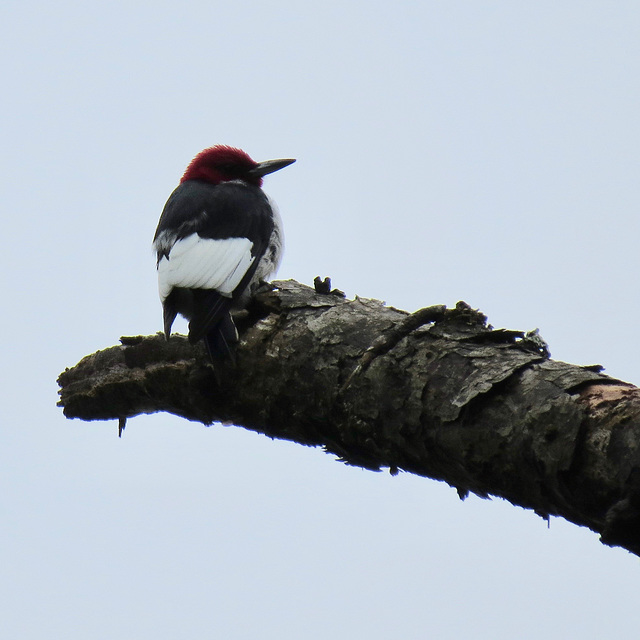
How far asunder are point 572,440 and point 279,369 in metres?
1.19

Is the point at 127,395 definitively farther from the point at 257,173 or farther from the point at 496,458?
the point at 257,173

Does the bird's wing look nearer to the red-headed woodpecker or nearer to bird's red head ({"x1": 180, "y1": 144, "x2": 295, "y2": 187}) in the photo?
the red-headed woodpecker

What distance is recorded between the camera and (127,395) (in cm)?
337

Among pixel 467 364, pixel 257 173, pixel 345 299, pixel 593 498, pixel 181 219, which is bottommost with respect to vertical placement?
pixel 593 498

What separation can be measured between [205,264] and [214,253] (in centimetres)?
16

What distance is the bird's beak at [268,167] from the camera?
5.79 m

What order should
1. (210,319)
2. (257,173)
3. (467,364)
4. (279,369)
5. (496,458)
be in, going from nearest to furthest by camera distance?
(496,458)
(467,364)
(279,369)
(210,319)
(257,173)

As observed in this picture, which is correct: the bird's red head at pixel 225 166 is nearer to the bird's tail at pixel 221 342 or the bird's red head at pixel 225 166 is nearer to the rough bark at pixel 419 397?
the rough bark at pixel 419 397

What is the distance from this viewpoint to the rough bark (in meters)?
1.78

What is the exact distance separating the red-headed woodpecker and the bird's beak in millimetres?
231

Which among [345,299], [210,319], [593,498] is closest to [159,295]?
[210,319]

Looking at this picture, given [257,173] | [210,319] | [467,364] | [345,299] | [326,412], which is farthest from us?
[257,173]

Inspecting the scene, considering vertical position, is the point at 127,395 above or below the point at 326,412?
above

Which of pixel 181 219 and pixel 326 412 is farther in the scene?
pixel 181 219
